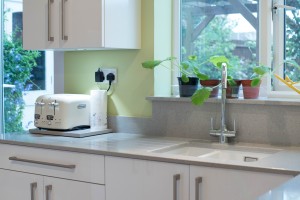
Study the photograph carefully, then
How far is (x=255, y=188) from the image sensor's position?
2.05 metres

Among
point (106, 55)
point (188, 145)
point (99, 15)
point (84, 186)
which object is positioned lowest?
point (84, 186)

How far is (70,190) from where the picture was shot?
102 inches

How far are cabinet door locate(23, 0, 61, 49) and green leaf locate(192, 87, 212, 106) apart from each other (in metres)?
0.91

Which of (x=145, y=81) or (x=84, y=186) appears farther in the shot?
(x=145, y=81)

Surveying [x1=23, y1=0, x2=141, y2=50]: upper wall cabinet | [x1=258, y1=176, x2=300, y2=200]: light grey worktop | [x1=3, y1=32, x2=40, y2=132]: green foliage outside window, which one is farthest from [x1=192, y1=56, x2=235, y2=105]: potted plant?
[x1=3, y1=32, x2=40, y2=132]: green foliage outside window

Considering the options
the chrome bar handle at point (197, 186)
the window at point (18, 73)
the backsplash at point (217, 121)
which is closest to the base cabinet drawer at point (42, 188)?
the chrome bar handle at point (197, 186)

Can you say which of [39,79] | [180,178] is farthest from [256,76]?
[39,79]

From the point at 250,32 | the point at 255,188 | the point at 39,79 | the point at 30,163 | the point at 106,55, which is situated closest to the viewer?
the point at 255,188

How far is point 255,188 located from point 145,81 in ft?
3.92

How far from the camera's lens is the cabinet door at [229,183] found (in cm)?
202

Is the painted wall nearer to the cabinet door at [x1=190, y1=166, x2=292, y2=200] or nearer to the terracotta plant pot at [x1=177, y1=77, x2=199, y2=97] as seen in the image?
the terracotta plant pot at [x1=177, y1=77, x2=199, y2=97]

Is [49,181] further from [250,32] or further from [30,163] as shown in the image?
[250,32]

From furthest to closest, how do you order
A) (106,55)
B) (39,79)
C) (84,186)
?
(39,79), (106,55), (84,186)

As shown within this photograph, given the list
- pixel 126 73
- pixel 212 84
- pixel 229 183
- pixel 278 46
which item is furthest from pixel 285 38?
pixel 229 183
